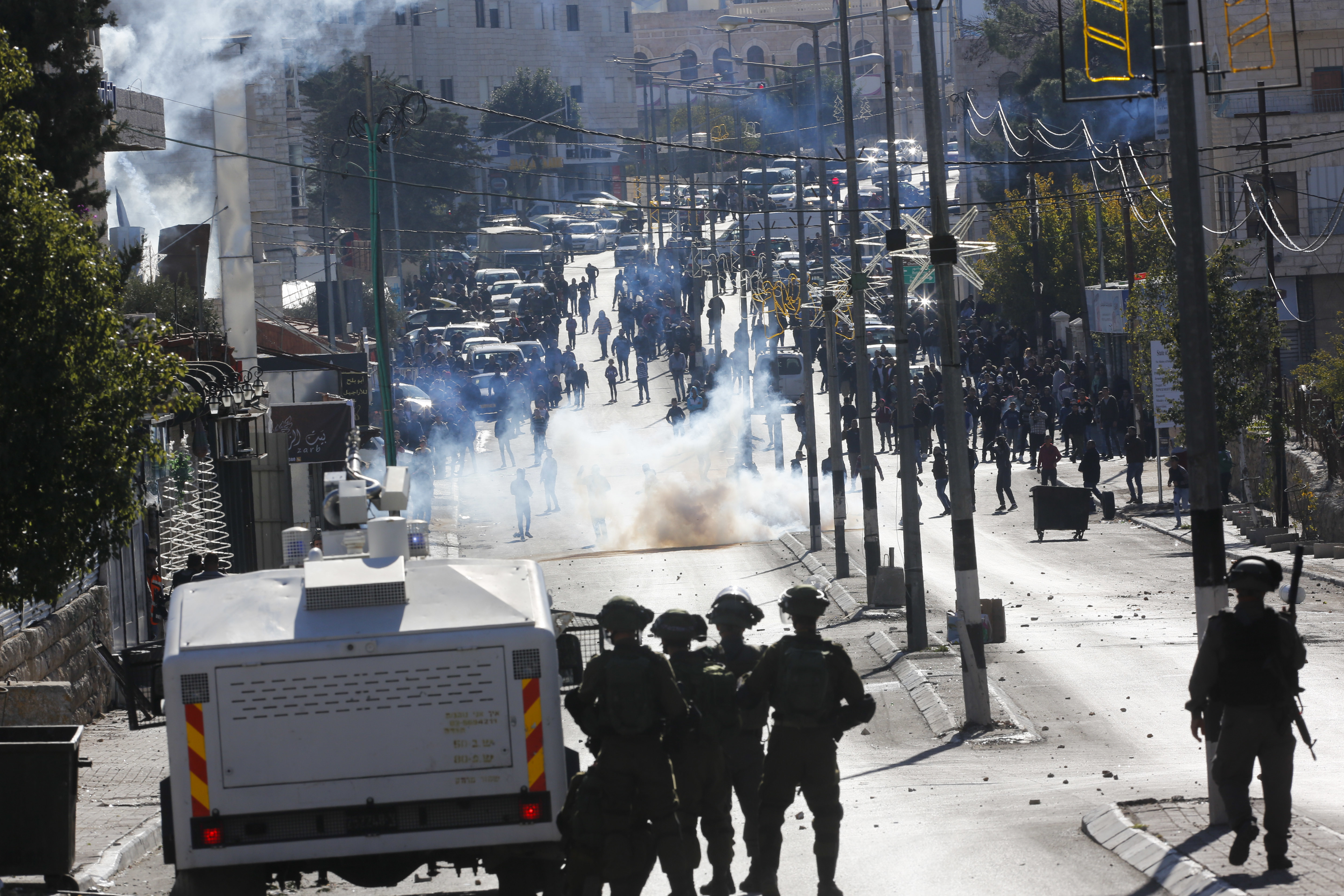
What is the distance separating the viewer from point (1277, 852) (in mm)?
7457

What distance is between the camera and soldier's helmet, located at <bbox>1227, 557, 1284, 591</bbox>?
7.55 meters

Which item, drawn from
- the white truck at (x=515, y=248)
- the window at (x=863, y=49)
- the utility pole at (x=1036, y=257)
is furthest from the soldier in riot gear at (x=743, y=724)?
the window at (x=863, y=49)

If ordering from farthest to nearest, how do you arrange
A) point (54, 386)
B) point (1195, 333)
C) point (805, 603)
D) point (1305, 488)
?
1. point (1305, 488)
2. point (54, 386)
3. point (1195, 333)
4. point (805, 603)

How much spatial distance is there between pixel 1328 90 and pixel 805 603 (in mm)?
39190

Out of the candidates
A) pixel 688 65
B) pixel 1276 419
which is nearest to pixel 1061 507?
pixel 1276 419

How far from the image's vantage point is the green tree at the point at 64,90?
1661 centimetres

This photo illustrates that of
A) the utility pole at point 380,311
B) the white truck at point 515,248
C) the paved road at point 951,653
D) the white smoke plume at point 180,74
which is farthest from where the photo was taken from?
the white truck at point 515,248

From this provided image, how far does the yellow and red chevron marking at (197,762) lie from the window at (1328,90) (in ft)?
133

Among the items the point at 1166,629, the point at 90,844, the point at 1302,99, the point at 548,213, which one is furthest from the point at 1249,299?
the point at 548,213

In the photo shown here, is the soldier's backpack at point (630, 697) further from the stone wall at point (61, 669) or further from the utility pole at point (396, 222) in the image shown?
the utility pole at point (396, 222)

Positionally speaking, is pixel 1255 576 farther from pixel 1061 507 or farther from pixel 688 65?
pixel 688 65

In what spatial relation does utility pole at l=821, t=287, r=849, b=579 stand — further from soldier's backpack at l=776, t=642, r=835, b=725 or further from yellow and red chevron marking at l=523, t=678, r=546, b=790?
yellow and red chevron marking at l=523, t=678, r=546, b=790

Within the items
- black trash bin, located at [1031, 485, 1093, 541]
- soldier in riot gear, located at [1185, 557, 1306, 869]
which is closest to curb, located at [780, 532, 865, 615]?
black trash bin, located at [1031, 485, 1093, 541]

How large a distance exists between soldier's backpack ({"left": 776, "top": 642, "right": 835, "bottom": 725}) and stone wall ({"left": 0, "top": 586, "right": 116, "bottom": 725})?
7942mm
